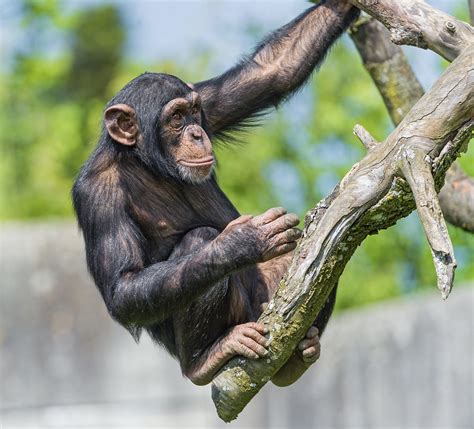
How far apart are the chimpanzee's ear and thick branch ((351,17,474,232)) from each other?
1.83 m

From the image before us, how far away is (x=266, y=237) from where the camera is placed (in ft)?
17.1

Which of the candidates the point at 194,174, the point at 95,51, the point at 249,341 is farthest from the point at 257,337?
the point at 95,51

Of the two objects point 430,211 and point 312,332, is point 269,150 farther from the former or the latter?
point 430,211

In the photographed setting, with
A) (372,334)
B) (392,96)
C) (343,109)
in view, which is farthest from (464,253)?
(392,96)

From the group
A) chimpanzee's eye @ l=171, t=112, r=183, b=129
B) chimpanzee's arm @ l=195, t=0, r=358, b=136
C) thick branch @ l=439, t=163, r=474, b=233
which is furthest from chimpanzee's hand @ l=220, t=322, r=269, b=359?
thick branch @ l=439, t=163, r=474, b=233

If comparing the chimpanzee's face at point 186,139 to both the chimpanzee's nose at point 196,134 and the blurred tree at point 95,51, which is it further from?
the blurred tree at point 95,51

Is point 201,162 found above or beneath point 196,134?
beneath

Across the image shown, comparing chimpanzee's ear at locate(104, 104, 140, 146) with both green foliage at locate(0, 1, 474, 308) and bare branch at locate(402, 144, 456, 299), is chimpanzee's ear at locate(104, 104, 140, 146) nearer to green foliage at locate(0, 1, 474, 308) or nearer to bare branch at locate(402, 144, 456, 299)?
bare branch at locate(402, 144, 456, 299)

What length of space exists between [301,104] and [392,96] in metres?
10.3

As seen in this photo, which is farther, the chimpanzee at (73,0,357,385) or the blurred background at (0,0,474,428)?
the blurred background at (0,0,474,428)

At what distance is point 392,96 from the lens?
7.23 metres

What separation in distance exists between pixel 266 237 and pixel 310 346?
71 cm

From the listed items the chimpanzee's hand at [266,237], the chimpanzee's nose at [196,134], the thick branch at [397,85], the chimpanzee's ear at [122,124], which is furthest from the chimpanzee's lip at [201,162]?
the thick branch at [397,85]

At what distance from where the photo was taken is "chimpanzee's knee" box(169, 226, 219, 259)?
5.76 m
